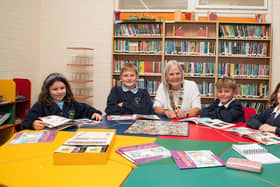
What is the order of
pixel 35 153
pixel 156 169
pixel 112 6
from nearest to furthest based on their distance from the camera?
1. pixel 156 169
2. pixel 35 153
3. pixel 112 6

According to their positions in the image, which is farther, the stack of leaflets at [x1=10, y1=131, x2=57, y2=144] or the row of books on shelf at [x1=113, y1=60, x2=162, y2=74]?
the row of books on shelf at [x1=113, y1=60, x2=162, y2=74]

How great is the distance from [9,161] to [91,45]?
369 cm

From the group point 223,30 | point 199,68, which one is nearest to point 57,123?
point 199,68

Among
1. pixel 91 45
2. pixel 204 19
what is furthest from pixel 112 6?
pixel 204 19

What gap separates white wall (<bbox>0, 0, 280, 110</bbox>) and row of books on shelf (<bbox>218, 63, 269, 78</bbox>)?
1.23 ft

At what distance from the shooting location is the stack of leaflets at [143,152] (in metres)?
1.12

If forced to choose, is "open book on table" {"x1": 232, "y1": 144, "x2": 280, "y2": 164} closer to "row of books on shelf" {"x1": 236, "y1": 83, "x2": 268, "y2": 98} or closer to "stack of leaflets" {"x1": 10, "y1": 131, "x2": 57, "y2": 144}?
"stack of leaflets" {"x1": 10, "y1": 131, "x2": 57, "y2": 144}

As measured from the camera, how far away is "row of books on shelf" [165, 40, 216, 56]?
415 cm

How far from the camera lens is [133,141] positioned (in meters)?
1.43

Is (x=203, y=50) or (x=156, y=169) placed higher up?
(x=203, y=50)

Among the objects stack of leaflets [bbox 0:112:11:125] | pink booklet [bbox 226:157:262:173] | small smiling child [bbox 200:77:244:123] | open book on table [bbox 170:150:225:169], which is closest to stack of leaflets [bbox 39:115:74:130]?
open book on table [bbox 170:150:225:169]

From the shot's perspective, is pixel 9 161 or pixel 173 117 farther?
pixel 173 117

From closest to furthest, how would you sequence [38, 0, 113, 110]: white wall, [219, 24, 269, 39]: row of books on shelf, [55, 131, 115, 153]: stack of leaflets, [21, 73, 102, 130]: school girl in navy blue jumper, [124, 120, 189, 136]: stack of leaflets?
[55, 131, 115, 153]: stack of leaflets
[124, 120, 189, 136]: stack of leaflets
[21, 73, 102, 130]: school girl in navy blue jumper
[219, 24, 269, 39]: row of books on shelf
[38, 0, 113, 110]: white wall

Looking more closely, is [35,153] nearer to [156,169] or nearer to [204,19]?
[156,169]
